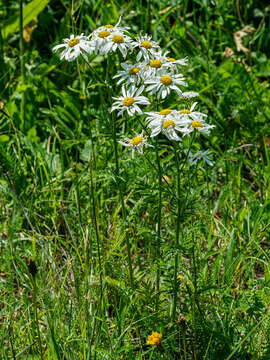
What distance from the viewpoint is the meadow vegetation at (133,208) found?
1596mm

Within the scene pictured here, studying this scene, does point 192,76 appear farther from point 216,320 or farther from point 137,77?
→ point 216,320

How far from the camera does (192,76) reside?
295 centimetres

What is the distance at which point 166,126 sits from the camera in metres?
1.40

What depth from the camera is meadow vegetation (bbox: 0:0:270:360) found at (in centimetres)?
160

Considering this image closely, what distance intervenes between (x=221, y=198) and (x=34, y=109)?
133 centimetres

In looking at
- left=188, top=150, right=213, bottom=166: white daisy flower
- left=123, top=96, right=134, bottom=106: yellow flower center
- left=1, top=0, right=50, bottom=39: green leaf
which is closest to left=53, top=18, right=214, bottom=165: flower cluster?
left=123, top=96, right=134, bottom=106: yellow flower center

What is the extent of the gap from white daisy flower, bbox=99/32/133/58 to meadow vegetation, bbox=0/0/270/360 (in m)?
0.10

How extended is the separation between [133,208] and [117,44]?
25.3 inches

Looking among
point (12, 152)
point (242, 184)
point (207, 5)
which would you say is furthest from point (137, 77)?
point (207, 5)

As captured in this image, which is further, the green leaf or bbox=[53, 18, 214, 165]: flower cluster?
the green leaf

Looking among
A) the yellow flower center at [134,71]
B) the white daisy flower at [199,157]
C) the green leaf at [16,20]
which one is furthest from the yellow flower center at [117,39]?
the green leaf at [16,20]

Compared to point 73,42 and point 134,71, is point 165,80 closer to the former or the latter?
point 134,71

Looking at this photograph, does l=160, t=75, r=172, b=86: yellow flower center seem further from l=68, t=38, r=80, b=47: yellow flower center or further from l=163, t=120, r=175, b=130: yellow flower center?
l=68, t=38, r=80, b=47: yellow flower center

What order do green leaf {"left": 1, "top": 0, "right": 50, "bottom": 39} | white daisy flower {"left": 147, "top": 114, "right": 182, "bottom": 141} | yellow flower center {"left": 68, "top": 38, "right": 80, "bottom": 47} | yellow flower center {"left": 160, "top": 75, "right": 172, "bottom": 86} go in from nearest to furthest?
white daisy flower {"left": 147, "top": 114, "right": 182, "bottom": 141}
yellow flower center {"left": 160, "top": 75, "right": 172, "bottom": 86}
yellow flower center {"left": 68, "top": 38, "right": 80, "bottom": 47}
green leaf {"left": 1, "top": 0, "right": 50, "bottom": 39}
